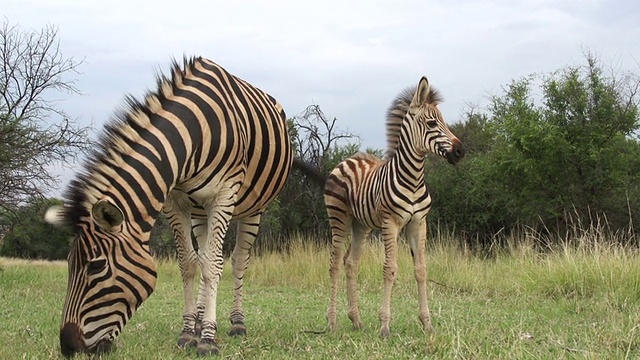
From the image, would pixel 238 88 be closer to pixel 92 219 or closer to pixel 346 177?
pixel 346 177

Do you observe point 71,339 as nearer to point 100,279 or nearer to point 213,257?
point 100,279

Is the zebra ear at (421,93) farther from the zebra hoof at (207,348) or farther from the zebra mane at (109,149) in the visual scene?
the zebra hoof at (207,348)

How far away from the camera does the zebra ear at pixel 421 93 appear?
5.74m

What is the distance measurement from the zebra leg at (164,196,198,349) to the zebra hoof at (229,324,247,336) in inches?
24.6

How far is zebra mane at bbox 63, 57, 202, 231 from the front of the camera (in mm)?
4043

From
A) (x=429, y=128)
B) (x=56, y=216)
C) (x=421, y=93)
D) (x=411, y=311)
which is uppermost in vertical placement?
(x=421, y=93)

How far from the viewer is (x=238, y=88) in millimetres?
5746

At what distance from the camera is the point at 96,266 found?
3.96 m

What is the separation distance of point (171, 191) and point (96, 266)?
1.23 meters

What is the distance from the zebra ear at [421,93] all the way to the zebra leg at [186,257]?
8.04 ft

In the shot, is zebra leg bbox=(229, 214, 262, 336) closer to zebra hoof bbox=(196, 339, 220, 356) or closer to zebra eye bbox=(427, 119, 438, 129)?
zebra hoof bbox=(196, 339, 220, 356)

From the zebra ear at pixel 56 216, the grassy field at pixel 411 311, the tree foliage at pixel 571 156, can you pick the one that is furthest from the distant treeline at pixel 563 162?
the zebra ear at pixel 56 216

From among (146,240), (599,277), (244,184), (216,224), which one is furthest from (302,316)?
(599,277)

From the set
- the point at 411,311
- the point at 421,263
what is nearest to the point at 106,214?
the point at 421,263
